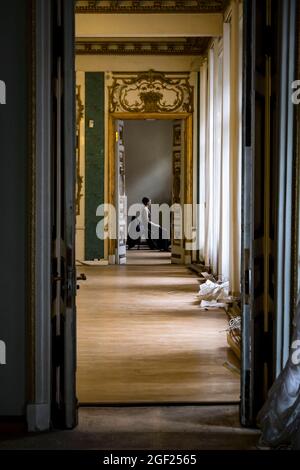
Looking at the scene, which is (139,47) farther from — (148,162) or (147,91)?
(148,162)

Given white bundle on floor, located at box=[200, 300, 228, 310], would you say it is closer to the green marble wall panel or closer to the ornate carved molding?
the green marble wall panel

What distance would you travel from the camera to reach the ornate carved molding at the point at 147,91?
12.4 meters

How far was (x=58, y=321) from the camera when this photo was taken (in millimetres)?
3609

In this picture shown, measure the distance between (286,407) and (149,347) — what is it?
2454 mm

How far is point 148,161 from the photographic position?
17.8m

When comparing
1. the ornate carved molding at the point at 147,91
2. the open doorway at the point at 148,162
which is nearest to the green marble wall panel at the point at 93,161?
the ornate carved molding at the point at 147,91

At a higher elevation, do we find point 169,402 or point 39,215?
point 39,215

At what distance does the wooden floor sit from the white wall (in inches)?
330

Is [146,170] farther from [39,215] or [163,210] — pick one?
[39,215]

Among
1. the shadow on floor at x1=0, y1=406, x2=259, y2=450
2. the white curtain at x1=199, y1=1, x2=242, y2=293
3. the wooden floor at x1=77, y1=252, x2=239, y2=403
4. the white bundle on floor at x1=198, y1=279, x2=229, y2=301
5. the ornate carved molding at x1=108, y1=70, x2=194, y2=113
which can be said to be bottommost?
the wooden floor at x1=77, y1=252, x2=239, y2=403

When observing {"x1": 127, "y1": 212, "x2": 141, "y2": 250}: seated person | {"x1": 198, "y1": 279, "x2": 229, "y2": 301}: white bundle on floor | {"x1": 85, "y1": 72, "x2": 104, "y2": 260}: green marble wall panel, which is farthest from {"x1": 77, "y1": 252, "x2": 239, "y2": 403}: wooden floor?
{"x1": 127, "y1": 212, "x2": 141, "y2": 250}: seated person

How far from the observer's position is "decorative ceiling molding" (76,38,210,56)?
Answer: 11922 millimetres
